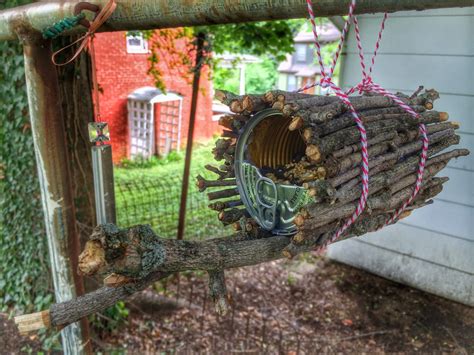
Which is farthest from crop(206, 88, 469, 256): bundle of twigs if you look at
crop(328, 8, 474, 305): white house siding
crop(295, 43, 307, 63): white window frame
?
crop(295, 43, 307, 63): white window frame

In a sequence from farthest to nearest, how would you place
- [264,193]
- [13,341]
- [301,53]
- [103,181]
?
[301,53]
[13,341]
[264,193]
[103,181]

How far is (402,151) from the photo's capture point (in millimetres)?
1709

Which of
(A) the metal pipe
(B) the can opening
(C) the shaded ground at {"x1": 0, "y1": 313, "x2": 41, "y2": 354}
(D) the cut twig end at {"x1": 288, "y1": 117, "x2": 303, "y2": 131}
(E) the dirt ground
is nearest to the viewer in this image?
(A) the metal pipe

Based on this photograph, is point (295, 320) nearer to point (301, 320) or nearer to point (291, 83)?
point (301, 320)

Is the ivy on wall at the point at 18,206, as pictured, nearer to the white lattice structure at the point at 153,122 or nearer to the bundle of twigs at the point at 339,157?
the bundle of twigs at the point at 339,157

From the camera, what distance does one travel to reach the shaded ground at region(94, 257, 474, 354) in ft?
11.6

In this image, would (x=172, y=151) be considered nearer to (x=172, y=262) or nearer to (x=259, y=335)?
(x=259, y=335)

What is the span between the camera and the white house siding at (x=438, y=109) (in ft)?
11.9

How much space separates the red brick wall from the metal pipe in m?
6.94

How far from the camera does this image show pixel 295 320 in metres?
3.94

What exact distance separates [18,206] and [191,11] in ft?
8.26

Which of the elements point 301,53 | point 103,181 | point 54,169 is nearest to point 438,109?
point 54,169

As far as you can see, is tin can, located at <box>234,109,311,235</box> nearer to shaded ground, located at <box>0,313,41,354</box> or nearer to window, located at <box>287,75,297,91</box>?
shaded ground, located at <box>0,313,41,354</box>

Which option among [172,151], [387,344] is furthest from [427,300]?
[172,151]
